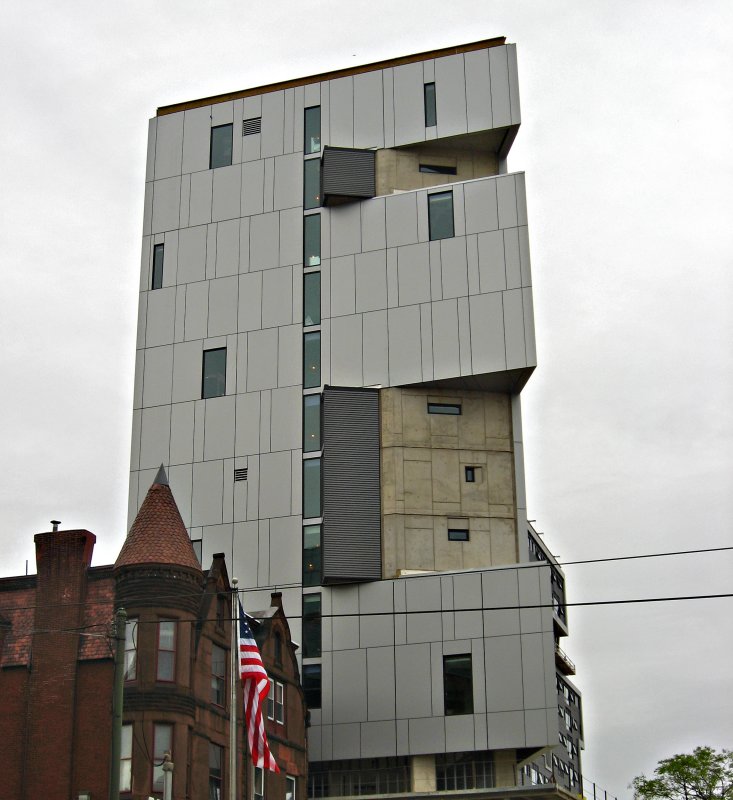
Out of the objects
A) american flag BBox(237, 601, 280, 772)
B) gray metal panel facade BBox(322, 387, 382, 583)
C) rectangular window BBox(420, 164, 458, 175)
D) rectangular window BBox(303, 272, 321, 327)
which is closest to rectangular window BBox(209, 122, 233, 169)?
rectangular window BBox(303, 272, 321, 327)

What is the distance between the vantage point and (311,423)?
246 ft

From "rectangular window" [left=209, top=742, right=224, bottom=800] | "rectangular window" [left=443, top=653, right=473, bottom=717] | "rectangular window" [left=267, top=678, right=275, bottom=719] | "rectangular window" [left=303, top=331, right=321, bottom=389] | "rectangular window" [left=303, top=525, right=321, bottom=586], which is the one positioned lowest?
"rectangular window" [left=209, top=742, right=224, bottom=800]

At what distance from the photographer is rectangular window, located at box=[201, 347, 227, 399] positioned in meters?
77.6

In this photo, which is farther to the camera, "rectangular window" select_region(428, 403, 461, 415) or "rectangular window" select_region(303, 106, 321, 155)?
"rectangular window" select_region(303, 106, 321, 155)

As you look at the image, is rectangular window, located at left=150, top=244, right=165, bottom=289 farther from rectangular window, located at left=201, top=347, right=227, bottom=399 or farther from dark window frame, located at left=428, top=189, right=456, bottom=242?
dark window frame, located at left=428, top=189, right=456, bottom=242

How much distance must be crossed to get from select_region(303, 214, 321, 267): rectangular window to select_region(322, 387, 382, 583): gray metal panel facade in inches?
380

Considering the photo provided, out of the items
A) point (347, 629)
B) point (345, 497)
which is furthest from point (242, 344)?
point (347, 629)

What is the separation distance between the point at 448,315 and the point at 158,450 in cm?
1958

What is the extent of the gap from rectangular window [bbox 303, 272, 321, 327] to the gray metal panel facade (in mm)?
5879

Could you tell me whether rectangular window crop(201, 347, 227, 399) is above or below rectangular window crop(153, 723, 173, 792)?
above

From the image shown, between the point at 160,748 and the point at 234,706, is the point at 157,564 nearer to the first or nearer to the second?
the point at 160,748

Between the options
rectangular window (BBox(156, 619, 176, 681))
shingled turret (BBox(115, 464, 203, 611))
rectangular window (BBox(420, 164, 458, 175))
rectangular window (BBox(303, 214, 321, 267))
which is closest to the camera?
rectangular window (BBox(156, 619, 176, 681))

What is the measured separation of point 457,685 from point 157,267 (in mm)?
34268

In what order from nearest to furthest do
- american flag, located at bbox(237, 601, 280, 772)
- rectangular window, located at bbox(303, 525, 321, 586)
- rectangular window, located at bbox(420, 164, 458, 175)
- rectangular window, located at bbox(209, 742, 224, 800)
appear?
american flag, located at bbox(237, 601, 280, 772), rectangular window, located at bbox(209, 742, 224, 800), rectangular window, located at bbox(303, 525, 321, 586), rectangular window, located at bbox(420, 164, 458, 175)
